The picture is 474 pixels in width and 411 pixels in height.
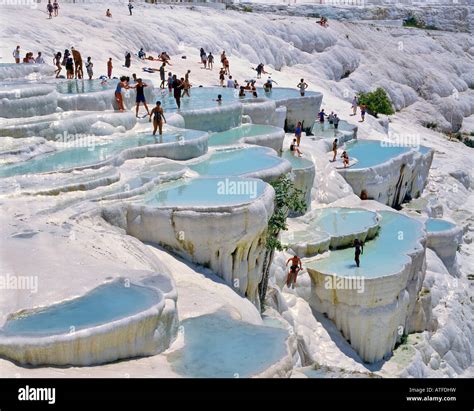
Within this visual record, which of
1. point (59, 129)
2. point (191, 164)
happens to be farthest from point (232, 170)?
point (59, 129)

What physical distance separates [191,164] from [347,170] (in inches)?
278

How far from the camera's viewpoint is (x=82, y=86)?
17.6 meters

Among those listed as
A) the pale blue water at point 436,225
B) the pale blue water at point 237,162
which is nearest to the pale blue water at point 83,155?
the pale blue water at point 237,162

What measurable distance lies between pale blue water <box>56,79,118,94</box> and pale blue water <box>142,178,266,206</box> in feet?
16.5

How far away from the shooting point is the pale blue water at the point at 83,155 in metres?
12.6

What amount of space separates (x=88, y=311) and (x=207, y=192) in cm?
463

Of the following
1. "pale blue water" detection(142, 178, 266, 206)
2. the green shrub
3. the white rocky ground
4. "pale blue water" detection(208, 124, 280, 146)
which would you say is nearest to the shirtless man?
the white rocky ground

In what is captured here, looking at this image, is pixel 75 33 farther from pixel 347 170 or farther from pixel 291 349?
pixel 291 349

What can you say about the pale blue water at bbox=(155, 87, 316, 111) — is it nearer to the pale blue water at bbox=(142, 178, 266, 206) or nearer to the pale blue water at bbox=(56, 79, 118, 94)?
the pale blue water at bbox=(56, 79, 118, 94)

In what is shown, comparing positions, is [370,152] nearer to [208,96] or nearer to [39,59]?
[208,96]

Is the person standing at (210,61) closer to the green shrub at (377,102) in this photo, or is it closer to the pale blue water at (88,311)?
the green shrub at (377,102)

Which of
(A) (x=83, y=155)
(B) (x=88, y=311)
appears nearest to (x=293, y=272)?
(A) (x=83, y=155)

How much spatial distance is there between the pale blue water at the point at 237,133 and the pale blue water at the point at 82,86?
2.80 meters

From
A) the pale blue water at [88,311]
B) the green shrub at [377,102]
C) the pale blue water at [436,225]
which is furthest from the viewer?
the green shrub at [377,102]
